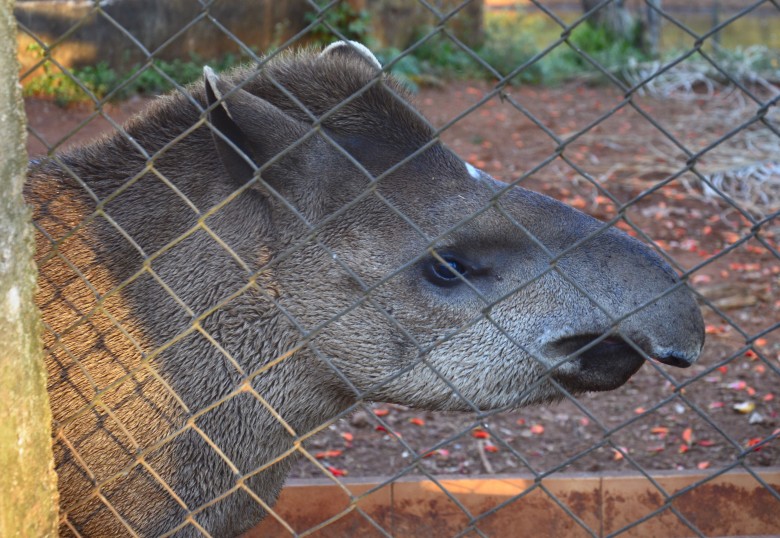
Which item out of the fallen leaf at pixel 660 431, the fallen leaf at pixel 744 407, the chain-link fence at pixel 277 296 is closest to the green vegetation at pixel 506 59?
the fallen leaf at pixel 744 407

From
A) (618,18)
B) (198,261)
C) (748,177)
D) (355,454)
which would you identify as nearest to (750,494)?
(355,454)

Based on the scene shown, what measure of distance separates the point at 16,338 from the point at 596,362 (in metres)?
1.69

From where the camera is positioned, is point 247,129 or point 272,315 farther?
point 272,315

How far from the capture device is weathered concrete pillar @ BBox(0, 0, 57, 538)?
227cm

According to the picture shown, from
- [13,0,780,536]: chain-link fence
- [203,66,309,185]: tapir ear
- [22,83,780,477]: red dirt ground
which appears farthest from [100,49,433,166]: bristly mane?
[22,83,780,477]: red dirt ground

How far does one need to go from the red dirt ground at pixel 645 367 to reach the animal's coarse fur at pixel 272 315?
1.06ft

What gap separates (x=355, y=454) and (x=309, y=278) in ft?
6.78

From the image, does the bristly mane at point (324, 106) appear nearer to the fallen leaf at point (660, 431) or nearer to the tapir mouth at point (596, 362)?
the tapir mouth at point (596, 362)

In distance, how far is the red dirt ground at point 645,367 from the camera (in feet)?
15.1

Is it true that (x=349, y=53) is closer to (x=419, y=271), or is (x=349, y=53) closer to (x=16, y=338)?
(x=419, y=271)

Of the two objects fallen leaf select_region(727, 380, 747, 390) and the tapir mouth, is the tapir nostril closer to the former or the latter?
the tapir mouth

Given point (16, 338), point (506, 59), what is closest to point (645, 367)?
point (16, 338)

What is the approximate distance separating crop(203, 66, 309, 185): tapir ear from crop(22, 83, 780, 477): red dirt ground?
1.63 feet

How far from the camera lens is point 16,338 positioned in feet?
7.58
